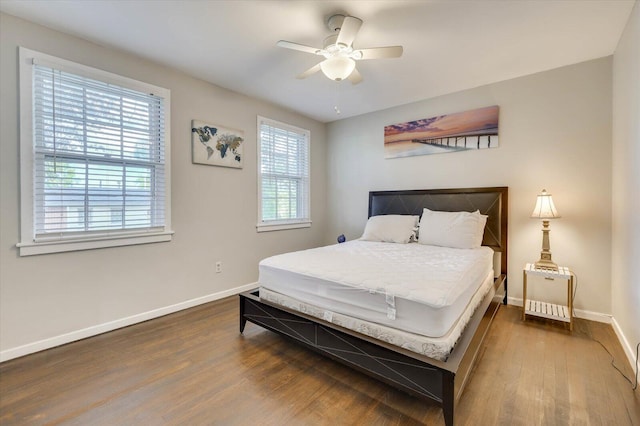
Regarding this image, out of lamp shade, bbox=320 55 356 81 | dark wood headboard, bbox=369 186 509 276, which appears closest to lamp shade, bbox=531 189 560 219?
dark wood headboard, bbox=369 186 509 276

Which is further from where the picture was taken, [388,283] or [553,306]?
[553,306]

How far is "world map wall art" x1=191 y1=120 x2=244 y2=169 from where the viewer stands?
3123mm

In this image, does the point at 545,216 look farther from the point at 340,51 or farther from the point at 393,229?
the point at 340,51

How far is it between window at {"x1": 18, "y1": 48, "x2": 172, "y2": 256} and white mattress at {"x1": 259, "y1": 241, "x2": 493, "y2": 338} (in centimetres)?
145

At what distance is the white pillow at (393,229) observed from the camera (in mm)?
3402

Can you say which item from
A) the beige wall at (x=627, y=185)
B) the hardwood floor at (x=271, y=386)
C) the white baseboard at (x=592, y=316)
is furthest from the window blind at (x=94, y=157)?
the white baseboard at (x=592, y=316)

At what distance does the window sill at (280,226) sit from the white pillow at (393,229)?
119 centimetres

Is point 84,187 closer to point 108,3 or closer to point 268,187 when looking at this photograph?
point 108,3

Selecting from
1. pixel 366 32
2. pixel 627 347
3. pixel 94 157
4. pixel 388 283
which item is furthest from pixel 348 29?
pixel 627 347

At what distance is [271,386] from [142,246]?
1.91m

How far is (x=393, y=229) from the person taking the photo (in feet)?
11.4

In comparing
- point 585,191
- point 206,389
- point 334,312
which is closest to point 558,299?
point 585,191

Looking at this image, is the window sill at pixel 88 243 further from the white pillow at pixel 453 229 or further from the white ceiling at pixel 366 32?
the white pillow at pixel 453 229

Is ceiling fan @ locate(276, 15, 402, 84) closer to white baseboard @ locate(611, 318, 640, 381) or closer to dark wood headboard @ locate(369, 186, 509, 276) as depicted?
dark wood headboard @ locate(369, 186, 509, 276)
